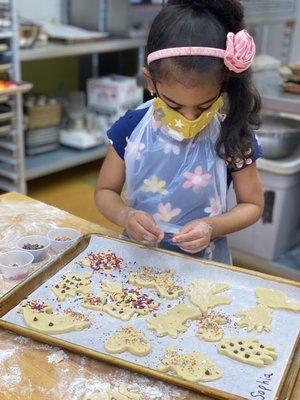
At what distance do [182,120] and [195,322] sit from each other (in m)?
0.40

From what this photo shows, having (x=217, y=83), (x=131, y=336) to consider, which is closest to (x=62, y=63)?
(x=217, y=83)

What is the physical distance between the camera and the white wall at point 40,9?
299cm

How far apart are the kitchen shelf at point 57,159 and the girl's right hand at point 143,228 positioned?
1.82 metres

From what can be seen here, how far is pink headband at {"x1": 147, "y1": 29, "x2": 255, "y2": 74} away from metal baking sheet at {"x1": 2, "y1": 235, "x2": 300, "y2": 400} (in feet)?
1.25

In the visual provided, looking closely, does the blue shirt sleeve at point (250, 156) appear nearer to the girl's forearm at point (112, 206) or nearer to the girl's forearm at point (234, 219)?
the girl's forearm at point (234, 219)

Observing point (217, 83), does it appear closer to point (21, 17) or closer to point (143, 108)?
point (143, 108)

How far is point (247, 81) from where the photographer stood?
1054 mm

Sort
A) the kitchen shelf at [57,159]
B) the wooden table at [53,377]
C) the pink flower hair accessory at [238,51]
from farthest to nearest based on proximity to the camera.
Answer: the kitchen shelf at [57,159]
the pink flower hair accessory at [238,51]
the wooden table at [53,377]

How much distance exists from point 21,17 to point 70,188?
1.01 meters

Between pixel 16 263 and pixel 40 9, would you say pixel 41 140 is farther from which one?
pixel 16 263

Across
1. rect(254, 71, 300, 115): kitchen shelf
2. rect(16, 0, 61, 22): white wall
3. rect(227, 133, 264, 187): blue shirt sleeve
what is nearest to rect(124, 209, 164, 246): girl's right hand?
rect(227, 133, 264, 187): blue shirt sleeve

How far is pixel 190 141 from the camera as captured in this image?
3.67ft

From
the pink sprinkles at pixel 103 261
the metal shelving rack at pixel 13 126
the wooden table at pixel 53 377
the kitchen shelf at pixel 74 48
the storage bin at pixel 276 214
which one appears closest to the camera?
the wooden table at pixel 53 377

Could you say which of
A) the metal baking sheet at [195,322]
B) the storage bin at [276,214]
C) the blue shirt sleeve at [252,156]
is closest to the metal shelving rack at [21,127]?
the storage bin at [276,214]
